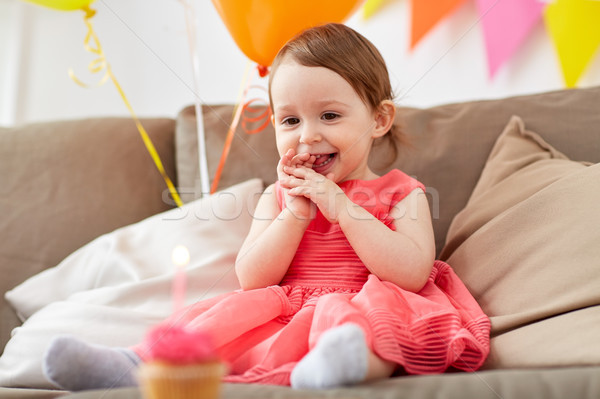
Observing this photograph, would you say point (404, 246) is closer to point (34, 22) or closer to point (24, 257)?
point (24, 257)

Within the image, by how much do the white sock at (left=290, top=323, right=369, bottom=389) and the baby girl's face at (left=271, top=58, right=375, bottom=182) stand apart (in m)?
0.50

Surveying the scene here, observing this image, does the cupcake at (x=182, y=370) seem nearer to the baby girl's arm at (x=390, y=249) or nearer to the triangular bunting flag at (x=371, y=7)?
the baby girl's arm at (x=390, y=249)

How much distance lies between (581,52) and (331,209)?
3.62 ft

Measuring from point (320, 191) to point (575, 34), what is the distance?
1114mm

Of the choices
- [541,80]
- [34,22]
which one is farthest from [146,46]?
[541,80]

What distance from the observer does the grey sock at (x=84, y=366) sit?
714 mm

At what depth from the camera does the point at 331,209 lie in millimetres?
1060

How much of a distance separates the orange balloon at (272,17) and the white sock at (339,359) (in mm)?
876

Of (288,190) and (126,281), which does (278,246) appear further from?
(126,281)

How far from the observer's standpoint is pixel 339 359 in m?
0.68

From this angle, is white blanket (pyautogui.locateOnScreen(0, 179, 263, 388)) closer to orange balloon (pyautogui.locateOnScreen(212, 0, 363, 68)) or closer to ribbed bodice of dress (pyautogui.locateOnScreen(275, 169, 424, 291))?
ribbed bodice of dress (pyautogui.locateOnScreen(275, 169, 424, 291))

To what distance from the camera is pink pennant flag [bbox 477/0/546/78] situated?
1.76 m

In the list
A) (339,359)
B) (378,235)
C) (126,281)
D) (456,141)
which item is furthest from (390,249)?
(126,281)

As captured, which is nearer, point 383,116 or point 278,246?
point 278,246
